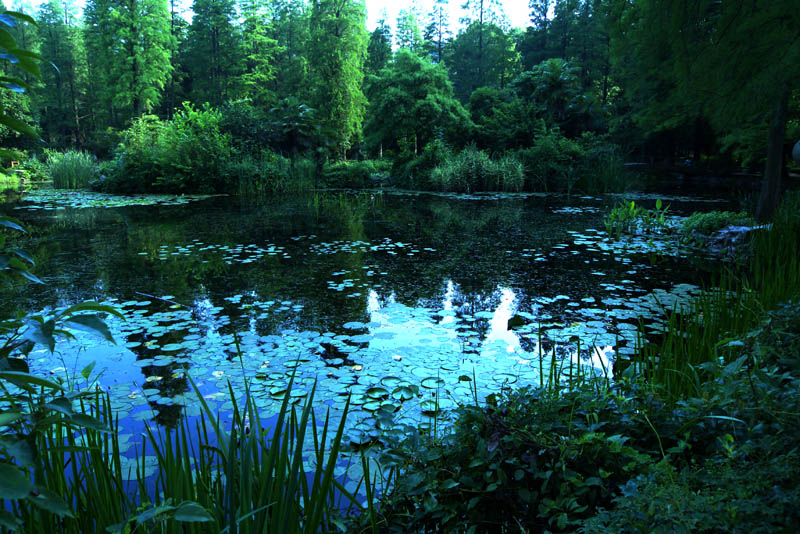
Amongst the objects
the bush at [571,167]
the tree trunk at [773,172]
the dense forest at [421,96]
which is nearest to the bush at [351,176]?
the dense forest at [421,96]

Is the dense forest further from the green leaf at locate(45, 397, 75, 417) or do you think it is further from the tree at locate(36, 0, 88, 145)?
the green leaf at locate(45, 397, 75, 417)

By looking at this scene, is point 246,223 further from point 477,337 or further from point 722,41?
point 722,41

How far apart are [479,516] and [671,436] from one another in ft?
2.39

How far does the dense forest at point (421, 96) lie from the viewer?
5.33 m

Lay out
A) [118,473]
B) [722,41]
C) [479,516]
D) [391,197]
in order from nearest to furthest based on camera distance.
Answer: [118,473], [479,516], [722,41], [391,197]

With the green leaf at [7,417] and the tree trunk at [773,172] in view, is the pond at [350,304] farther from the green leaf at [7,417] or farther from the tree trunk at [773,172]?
the green leaf at [7,417]

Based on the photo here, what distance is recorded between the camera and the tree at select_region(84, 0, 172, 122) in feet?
87.9

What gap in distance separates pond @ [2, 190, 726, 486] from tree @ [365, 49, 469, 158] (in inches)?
414

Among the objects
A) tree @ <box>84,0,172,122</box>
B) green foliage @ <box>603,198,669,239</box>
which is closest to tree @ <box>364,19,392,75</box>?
tree @ <box>84,0,172,122</box>

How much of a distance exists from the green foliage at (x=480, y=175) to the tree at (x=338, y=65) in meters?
7.88

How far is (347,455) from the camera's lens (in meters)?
2.25

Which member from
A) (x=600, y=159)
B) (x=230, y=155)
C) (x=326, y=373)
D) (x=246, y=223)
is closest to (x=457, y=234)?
(x=246, y=223)

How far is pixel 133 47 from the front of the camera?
1066 inches

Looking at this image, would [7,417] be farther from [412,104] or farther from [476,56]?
[476,56]
